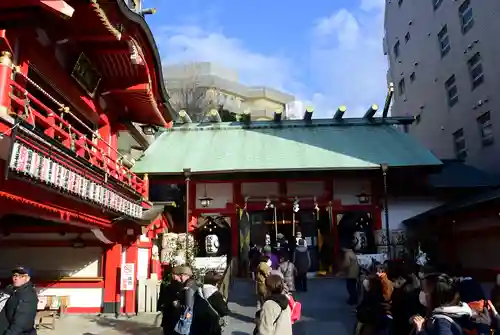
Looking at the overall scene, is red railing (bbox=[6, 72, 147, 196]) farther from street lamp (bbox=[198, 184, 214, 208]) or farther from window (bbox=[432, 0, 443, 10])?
window (bbox=[432, 0, 443, 10])

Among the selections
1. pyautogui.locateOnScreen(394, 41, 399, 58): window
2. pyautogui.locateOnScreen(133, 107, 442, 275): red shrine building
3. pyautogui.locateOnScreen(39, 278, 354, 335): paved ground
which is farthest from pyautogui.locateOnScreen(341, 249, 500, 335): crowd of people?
pyautogui.locateOnScreen(394, 41, 399, 58): window

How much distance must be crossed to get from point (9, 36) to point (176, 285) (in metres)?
5.41

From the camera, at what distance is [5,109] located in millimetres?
6336

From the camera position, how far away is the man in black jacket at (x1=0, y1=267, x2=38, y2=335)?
5.12m

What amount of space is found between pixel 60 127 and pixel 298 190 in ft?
34.9

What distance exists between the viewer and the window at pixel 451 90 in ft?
71.3

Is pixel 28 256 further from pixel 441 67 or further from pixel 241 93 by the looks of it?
pixel 241 93

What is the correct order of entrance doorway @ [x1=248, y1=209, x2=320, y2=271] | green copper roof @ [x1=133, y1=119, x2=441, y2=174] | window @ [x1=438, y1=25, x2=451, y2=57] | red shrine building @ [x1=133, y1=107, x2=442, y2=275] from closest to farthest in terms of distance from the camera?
red shrine building @ [x1=133, y1=107, x2=442, y2=275]
green copper roof @ [x1=133, y1=119, x2=441, y2=174]
entrance doorway @ [x1=248, y1=209, x2=320, y2=271]
window @ [x1=438, y1=25, x2=451, y2=57]

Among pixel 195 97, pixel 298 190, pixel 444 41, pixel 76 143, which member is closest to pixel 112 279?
pixel 76 143

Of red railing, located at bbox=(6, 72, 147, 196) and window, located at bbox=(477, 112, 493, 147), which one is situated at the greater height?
window, located at bbox=(477, 112, 493, 147)

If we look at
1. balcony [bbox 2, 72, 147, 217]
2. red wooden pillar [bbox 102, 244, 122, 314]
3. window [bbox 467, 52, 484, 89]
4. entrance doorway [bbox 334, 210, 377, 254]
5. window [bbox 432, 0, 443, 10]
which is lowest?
red wooden pillar [bbox 102, 244, 122, 314]

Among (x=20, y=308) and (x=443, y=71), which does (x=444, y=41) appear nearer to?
(x=443, y=71)

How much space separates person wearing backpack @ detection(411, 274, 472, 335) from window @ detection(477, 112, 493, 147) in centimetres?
1726

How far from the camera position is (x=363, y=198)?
17.4m
